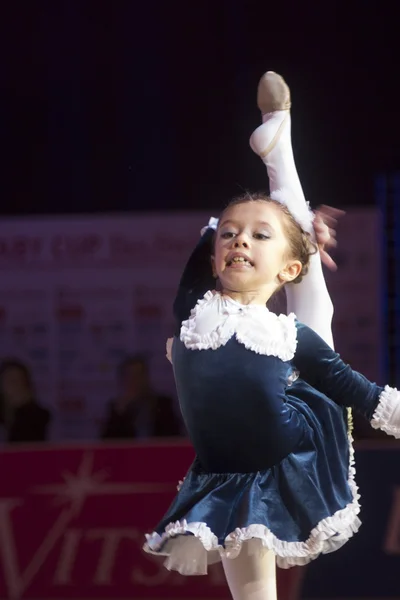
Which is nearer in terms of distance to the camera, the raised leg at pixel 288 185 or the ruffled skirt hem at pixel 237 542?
the ruffled skirt hem at pixel 237 542

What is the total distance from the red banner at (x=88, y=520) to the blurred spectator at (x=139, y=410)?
1.37 ft

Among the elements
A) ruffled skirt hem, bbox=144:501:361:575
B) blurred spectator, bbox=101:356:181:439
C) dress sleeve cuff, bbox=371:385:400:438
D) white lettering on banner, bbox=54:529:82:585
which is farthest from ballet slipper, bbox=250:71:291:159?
blurred spectator, bbox=101:356:181:439

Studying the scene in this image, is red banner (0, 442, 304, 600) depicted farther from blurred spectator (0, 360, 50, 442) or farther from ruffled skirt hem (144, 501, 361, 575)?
ruffled skirt hem (144, 501, 361, 575)

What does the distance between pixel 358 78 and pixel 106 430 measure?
5.55 feet

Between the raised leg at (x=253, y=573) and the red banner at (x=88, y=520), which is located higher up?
the raised leg at (x=253, y=573)

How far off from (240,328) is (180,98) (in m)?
2.57

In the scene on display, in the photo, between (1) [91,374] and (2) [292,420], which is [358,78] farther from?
(2) [292,420]

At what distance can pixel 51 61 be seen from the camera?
4.61 meters

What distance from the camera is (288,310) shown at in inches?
94.3

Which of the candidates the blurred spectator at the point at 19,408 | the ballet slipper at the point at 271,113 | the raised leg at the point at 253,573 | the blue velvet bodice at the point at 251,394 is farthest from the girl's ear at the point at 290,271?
the blurred spectator at the point at 19,408

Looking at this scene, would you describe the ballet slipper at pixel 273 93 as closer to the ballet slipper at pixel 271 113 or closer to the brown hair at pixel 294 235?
the ballet slipper at pixel 271 113

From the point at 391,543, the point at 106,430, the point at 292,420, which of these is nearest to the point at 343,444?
the point at 292,420

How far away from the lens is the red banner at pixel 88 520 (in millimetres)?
3666

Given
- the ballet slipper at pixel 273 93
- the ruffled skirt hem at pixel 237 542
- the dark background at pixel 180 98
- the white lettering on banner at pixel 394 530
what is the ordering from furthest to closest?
the dark background at pixel 180 98
the white lettering on banner at pixel 394 530
the ballet slipper at pixel 273 93
the ruffled skirt hem at pixel 237 542
